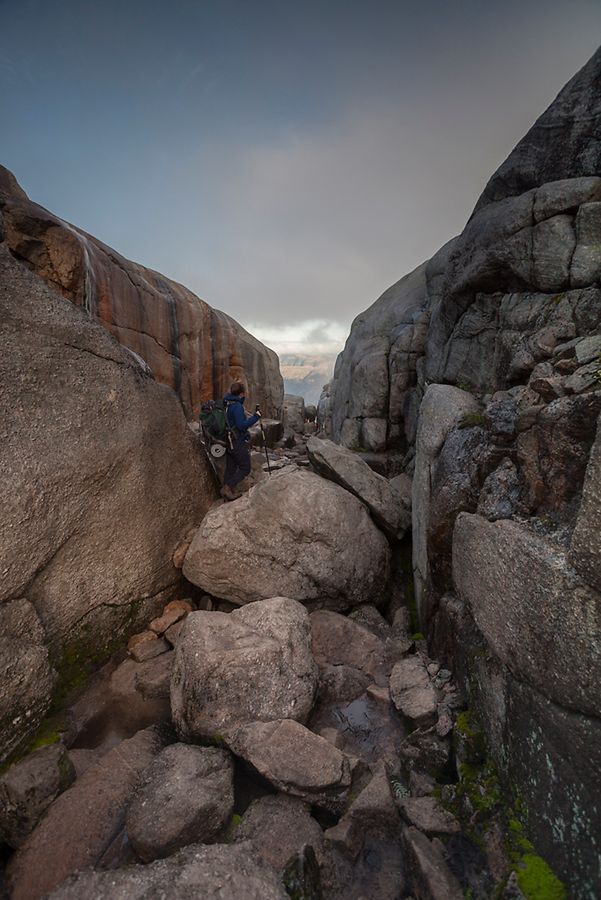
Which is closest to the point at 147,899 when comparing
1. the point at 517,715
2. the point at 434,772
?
the point at 434,772

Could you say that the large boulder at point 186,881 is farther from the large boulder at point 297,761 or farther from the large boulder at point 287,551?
the large boulder at point 287,551

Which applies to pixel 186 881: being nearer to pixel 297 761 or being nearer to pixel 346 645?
pixel 297 761

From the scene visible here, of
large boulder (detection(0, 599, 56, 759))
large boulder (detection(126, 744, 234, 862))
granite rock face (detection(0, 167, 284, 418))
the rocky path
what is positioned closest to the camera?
the rocky path

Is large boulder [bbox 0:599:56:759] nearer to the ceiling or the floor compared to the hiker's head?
nearer to the floor

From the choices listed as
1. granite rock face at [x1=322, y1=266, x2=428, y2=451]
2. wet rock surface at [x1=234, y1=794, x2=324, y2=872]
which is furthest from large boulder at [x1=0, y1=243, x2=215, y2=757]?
granite rock face at [x1=322, y1=266, x2=428, y2=451]

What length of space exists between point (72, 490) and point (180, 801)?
5.11 m

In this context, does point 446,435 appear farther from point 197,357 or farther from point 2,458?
point 197,357

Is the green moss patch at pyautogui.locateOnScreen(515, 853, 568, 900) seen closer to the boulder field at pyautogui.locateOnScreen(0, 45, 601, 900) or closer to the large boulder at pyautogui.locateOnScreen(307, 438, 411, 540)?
the boulder field at pyautogui.locateOnScreen(0, 45, 601, 900)

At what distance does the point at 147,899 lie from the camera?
3361mm

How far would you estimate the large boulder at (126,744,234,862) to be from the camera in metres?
4.40

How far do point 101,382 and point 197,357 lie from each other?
15.3m

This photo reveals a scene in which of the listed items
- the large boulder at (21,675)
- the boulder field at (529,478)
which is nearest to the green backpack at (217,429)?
the boulder field at (529,478)

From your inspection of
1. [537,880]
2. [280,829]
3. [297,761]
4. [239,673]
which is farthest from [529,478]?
[280,829]

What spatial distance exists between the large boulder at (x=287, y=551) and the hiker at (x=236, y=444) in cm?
172
